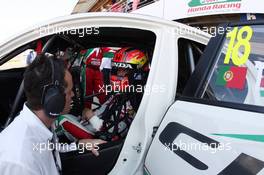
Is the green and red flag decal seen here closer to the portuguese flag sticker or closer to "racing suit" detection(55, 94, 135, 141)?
the portuguese flag sticker

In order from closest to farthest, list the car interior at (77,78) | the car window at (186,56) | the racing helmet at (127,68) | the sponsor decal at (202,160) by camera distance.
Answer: the sponsor decal at (202,160), the car interior at (77,78), the car window at (186,56), the racing helmet at (127,68)

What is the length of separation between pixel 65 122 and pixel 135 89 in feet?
1.78

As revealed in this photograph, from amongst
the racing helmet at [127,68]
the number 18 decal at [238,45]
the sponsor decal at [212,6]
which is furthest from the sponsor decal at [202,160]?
the sponsor decal at [212,6]

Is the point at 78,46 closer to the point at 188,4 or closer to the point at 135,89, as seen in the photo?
the point at 135,89

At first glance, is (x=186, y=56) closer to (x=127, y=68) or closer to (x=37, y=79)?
(x=127, y=68)

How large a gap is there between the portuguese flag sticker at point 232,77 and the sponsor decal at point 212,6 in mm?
4872

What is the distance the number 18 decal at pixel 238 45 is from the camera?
1549 millimetres

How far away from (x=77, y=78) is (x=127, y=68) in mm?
494

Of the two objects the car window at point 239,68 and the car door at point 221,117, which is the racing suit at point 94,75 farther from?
the car window at point 239,68

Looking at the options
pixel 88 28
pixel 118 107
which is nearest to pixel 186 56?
pixel 118 107

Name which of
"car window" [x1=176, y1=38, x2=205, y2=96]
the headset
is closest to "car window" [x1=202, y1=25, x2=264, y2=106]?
"car window" [x1=176, y1=38, x2=205, y2=96]

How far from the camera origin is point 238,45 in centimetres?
160

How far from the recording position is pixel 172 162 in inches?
59.9

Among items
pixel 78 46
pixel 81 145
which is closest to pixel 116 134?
pixel 81 145
